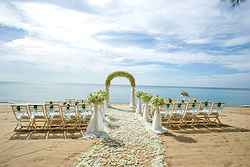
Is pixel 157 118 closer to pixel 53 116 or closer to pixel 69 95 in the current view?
pixel 53 116

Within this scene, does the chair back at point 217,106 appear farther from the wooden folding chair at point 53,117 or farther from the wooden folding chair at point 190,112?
the wooden folding chair at point 53,117

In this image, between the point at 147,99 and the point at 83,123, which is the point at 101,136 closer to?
the point at 83,123

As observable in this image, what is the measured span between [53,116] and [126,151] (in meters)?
3.98

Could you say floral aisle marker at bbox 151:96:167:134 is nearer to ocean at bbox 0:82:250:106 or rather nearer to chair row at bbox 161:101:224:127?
chair row at bbox 161:101:224:127

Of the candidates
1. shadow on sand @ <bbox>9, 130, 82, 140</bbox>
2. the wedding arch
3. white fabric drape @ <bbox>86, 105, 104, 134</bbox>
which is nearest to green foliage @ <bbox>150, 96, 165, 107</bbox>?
white fabric drape @ <bbox>86, 105, 104, 134</bbox>

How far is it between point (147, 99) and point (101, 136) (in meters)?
3.39

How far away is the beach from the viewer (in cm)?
495

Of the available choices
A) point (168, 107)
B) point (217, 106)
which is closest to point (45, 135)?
point (168, 107)

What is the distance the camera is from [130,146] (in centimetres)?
590

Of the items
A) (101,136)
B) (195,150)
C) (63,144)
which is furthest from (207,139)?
(63,144)

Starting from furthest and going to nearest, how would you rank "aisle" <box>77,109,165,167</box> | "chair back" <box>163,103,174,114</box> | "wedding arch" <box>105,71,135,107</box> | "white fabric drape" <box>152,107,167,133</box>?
1. "wedding arch" <box>105,71,135,107</box>
2. "chair back" <box>163,103,174,114</box>
3. "white fabric drape" <box>152,107,167,133</box>
4. "aisle" <box>77,109,165,167</box>

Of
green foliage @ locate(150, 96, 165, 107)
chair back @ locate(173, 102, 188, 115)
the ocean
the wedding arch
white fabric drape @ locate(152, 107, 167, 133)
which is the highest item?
the wedding arch

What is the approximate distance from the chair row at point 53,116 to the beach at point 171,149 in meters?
0.65

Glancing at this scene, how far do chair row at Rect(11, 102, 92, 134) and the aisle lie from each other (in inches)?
63.8
